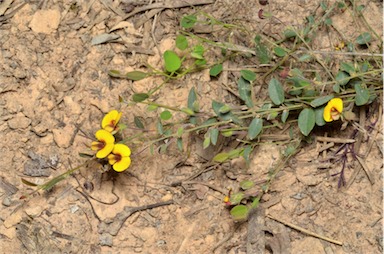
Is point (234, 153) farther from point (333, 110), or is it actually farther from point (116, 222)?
point (116, 222)

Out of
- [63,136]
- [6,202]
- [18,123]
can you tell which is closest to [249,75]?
[63,136]

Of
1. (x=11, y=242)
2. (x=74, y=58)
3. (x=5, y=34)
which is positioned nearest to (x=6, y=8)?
(x=5, y=34)

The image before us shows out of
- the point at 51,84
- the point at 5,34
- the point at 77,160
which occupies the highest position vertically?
the point at 5,34

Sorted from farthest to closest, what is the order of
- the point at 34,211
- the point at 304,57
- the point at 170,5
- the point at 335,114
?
the point at 170,5 → the point at 34,211 → the point at 304,57 → the point at 335,114

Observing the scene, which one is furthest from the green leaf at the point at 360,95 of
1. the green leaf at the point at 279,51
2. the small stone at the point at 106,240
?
the small stone at the point at 106,240

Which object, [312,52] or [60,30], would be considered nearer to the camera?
[312,52]

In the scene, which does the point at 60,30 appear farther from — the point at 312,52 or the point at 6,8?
the point at 312,52

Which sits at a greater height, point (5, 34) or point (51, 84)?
point (5, 34)
